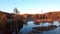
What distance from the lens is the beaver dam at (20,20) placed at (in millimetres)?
2848

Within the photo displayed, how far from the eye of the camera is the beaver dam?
2.85 m

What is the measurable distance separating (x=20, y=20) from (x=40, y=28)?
55 centimetres

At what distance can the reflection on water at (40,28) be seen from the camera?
2938mm

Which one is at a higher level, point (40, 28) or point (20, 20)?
point (20, 20)

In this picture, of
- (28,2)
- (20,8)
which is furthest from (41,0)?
(20,8)

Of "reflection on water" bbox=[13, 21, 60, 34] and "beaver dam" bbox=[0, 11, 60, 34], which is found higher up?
"beaver dam" bbox=[0, 11, 60, 34]

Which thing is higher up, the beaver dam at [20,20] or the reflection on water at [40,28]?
the beaver dam at [20,20]

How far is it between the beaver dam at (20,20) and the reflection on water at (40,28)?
0.03 metres

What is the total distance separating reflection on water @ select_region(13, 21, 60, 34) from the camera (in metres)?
2.94

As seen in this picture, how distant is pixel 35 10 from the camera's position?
301 centimetres

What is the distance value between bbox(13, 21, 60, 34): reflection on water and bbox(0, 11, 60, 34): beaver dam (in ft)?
0.08

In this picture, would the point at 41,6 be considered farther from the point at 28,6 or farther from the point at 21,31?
the point at 21,31

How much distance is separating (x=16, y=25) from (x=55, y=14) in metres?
1.04

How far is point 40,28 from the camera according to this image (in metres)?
3.01
